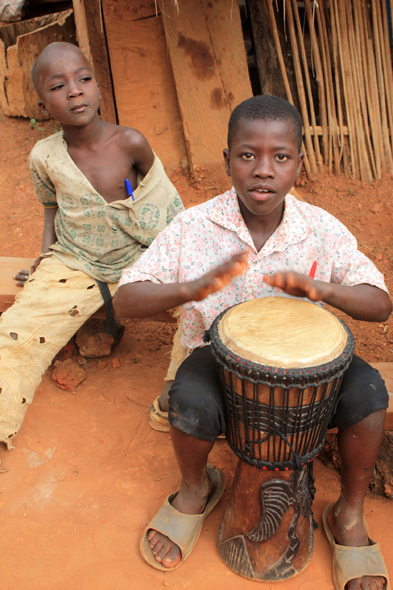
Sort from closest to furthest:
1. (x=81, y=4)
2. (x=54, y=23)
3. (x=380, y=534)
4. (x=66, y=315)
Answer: (x=380, y=534)
(x=66, y=315)
(x=81, y=4)
(x=54, y=23)

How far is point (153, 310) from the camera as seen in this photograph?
5.83ft

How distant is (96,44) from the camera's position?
397 centimetres

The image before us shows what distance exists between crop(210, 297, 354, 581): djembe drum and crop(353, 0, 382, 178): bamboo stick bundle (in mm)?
2951

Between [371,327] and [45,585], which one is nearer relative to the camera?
[45,585]

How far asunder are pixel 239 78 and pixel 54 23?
1.75 meters

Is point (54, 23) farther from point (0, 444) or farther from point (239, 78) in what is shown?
point (0, 444)

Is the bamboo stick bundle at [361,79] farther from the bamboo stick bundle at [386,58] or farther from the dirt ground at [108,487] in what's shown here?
the dirt ground at [108,487]

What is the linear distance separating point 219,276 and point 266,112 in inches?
23.5

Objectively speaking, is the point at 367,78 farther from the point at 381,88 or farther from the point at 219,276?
the point at 219,276

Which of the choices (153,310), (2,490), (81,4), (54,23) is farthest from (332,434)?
(54,23)

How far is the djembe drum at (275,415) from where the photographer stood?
1.50 m

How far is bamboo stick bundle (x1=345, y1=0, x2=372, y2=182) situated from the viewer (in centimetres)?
400

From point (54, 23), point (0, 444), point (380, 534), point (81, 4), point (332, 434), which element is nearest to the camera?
point (380, 534)

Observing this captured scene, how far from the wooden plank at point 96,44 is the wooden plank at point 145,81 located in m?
0.08
